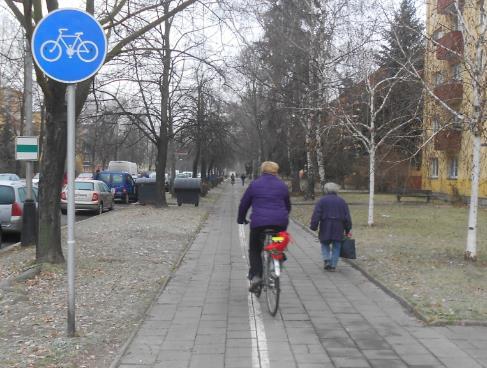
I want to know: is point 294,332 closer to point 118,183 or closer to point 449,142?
point 449,142

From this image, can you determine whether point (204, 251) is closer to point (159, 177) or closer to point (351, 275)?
point (351, 275)

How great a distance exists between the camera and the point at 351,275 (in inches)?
368

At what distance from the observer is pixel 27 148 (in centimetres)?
1273

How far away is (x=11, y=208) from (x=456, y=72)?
1074cm

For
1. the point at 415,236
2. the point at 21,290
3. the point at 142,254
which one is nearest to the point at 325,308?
the point at 21,290

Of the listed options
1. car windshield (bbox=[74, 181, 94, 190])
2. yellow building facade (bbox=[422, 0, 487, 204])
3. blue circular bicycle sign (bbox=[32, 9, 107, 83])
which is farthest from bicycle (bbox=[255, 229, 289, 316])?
car windshield (bbox=[74, 181, 94, 190])

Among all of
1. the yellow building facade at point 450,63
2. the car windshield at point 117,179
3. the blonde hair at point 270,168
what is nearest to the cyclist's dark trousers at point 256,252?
the blonde hair at point 270,168

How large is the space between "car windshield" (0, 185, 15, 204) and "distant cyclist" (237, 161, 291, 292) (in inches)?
356

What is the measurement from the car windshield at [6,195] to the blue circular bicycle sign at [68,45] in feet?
32.2

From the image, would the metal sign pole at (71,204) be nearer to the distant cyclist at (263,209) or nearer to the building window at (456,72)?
the distant cyclist at (263,209)

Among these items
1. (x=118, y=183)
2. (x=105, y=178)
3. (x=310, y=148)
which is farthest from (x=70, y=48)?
(x=118, y=183)

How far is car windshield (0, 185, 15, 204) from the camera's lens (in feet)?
46.1

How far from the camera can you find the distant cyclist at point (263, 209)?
22.2 ft

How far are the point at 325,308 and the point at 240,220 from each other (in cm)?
156
